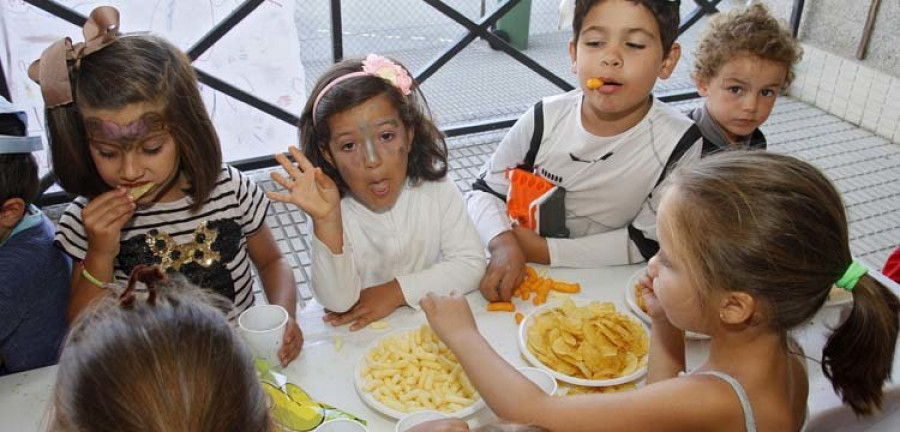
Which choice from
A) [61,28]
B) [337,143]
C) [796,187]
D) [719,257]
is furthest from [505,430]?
[61,28]

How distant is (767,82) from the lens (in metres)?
1.76

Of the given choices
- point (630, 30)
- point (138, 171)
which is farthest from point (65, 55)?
point (630, 30)

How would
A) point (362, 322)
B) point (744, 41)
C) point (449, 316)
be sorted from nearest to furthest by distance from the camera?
point (449, 316), point (362, 322), point (744, 41)

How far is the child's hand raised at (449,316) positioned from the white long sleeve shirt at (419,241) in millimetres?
149

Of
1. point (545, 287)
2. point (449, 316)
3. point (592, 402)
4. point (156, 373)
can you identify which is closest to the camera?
point (156, 373)

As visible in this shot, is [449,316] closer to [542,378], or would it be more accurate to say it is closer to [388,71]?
[542,378]

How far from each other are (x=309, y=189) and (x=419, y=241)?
1.09 feet

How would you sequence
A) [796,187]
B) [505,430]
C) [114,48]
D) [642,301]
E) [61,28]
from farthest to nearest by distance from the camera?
1. [61,28]
2. [642,301]
3. [114,48]
4. [796,187]
5. [505,430]

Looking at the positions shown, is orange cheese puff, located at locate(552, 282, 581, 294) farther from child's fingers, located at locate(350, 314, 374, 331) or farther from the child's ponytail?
the child's ponytail

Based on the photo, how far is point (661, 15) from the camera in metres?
1.51

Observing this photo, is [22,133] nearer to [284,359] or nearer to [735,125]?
[284,359]

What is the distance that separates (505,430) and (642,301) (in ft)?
2.39

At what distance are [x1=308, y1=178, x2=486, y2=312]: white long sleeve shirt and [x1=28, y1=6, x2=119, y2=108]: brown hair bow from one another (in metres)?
0.57

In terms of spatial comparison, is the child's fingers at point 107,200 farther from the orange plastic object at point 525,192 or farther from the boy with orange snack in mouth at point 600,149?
the orange plastic object at point 525,192
